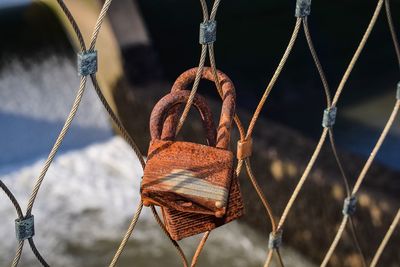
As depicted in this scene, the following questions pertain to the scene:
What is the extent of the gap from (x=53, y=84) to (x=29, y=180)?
0.95 metres

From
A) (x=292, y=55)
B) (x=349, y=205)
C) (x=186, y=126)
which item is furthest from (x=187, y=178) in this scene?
(x=292, y=55)

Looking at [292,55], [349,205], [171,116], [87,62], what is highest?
[87,62]

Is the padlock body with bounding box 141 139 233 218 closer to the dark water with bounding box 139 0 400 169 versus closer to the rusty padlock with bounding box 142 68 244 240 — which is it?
the rusty padlock with bounding box 142 68 244 240

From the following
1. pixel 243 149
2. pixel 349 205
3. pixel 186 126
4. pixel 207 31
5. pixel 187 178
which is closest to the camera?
pixel 187 178

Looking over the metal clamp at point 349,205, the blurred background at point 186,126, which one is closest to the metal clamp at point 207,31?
the metal clamp at point 349,205

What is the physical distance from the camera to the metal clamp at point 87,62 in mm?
918

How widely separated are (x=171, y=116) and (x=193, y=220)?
6.9 inches

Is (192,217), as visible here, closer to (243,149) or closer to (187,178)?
(187,178)

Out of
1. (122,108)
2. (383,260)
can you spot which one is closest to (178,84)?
(383,260)

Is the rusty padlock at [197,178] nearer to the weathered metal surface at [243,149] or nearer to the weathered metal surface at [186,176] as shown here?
the weathered metal surface at [186,176]

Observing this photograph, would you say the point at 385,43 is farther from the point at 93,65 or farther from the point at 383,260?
the point at 93,65

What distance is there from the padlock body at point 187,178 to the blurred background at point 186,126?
200cm

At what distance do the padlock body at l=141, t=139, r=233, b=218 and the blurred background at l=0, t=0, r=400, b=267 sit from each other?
1998 millimetres

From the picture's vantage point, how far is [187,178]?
0.91 m
